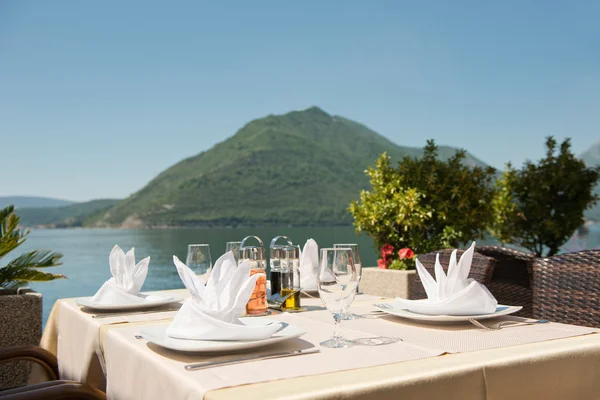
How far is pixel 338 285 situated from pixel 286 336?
6.5 inches

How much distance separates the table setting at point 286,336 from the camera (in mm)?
1063

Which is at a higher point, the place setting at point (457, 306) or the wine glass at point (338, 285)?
the wine glass at point (338, 285)

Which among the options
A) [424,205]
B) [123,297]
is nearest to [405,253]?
[424,205]

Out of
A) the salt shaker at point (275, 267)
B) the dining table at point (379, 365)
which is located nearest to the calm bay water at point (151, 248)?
the salt shaker at point (275, 267)

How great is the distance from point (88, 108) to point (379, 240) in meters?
79.3

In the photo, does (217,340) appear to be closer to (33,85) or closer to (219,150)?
(219,150)

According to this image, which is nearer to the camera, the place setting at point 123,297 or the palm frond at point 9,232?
the place setting at point 123,297

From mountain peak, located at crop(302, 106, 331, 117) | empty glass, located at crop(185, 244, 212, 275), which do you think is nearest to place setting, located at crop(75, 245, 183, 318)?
empty glass, located at crop(185, 244, 212, 275)

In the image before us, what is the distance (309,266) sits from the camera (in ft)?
7.57

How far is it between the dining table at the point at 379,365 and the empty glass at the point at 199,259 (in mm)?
323

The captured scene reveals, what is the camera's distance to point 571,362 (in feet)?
4.13

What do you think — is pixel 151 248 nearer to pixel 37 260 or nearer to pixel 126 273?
pixel 37 260

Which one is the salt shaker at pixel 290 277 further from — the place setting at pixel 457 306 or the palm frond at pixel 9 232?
the palm frond at pixel 9 232

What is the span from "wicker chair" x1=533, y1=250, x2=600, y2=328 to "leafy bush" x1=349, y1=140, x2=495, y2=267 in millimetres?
3158
